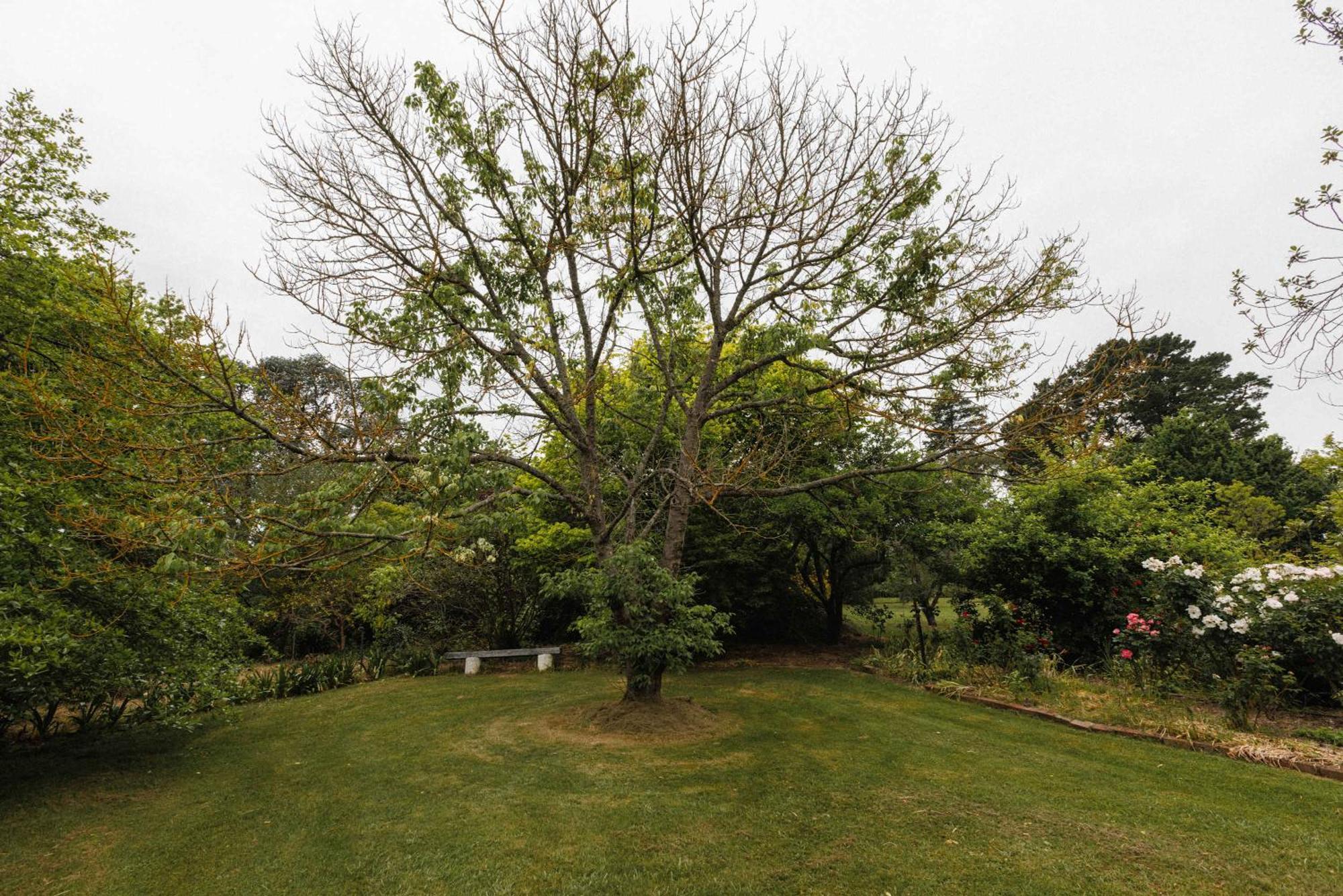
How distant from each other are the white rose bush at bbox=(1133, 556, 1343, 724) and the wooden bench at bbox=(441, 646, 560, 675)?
1102 cm

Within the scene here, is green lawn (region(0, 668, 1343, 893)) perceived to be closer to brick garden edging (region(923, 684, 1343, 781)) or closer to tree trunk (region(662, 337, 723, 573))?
brick garden edging (region(923, 684, 1343, 781))

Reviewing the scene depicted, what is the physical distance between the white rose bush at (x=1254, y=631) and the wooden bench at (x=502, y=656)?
11.0 m

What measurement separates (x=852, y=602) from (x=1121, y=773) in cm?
955

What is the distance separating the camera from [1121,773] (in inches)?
209

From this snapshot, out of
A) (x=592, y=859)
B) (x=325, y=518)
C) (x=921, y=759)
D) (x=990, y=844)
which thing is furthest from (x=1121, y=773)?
(x=325, y=518)

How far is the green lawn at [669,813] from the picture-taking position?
12.0 feet

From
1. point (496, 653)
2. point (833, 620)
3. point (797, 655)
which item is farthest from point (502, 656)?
point (833, 620)

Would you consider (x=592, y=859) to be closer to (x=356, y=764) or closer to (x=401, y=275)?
(x=356, y=764)

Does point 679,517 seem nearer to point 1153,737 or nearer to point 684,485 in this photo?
point 684,485

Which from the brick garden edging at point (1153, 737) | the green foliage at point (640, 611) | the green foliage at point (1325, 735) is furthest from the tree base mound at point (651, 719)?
the green foliage at point (1325, 735)

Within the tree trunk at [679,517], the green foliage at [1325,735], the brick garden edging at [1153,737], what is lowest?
the brick garden edging at [1153,737]

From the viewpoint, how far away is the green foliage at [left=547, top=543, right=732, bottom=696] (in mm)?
6484

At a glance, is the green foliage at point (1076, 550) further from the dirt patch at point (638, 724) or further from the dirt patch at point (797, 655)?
the dirt patch at point (638, 724)

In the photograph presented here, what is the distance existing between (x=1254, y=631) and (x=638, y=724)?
26.3 feet
